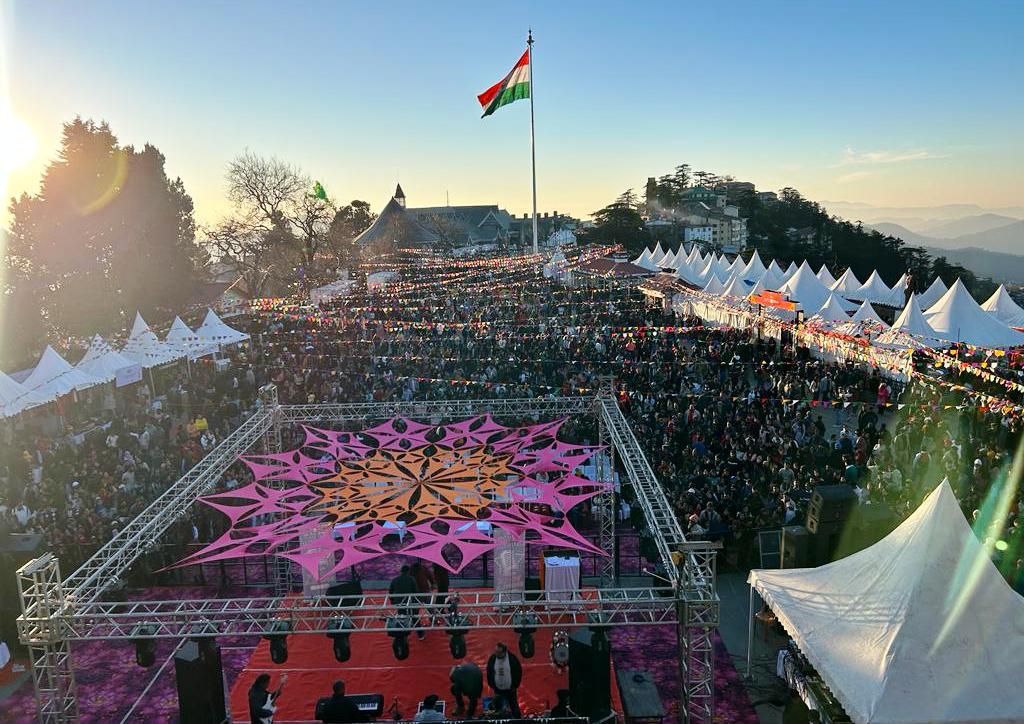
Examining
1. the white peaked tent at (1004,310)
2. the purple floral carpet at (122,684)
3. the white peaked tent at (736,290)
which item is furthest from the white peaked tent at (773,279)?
the purple floral carpet at (122,684)

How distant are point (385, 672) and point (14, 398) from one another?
12.4 meters

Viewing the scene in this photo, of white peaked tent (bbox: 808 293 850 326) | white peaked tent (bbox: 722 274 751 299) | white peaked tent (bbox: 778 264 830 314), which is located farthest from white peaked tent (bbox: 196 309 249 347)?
white peaked tent (bbox: 778 264 830 314)

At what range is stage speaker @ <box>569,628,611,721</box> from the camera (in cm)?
710

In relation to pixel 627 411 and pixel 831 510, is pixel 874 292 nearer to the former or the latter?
pixel 627 411

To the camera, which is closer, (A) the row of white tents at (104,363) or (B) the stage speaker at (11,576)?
(B) the stage speaker at (11,576)

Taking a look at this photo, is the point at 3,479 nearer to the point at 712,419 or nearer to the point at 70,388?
the point at 70,388

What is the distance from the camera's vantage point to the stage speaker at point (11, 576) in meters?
9.35

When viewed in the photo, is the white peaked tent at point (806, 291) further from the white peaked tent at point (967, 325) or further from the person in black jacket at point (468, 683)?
the person in black jacket at point (468, 683)

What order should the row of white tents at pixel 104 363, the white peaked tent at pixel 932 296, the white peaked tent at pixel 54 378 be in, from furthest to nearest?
the white peaked tent at pixel 932 296
the white peaked tent at pixel 54 378
the row of white tents at pixel 104 363

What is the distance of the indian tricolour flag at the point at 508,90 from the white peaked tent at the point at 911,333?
64.2 ft

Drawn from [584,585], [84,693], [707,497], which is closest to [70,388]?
[84,693]

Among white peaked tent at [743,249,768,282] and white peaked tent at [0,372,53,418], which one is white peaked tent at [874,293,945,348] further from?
white peaked tent at [0,372,53,418]

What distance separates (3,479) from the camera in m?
13.2

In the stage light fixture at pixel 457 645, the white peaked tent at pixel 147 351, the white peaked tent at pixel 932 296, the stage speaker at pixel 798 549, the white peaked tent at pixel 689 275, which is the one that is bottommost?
the stage light fixture at pixel 457 645
